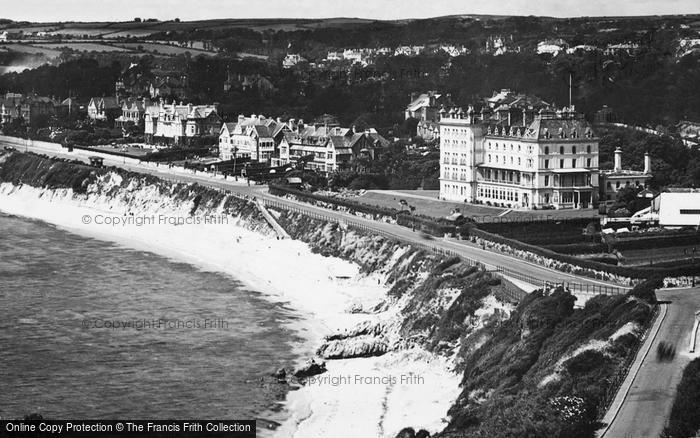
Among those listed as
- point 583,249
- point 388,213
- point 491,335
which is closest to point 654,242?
point 583,249

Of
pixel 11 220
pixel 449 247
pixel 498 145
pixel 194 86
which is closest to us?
pixel 449 247

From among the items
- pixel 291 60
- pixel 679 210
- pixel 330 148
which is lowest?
pixel 679 210

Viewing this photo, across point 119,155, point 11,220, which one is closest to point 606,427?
point 11,220

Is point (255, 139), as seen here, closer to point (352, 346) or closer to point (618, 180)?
point (618, 180)

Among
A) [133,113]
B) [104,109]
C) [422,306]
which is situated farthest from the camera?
[104,109]

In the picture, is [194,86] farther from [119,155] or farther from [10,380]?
[10,380]

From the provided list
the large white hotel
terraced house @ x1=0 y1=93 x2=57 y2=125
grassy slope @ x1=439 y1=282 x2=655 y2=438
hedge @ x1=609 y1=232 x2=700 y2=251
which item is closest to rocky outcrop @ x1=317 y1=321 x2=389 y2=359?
grassy slope @ x1=439 y1=282 x2=655 y2=438
